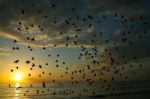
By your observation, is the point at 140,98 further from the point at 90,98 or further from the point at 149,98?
the point at 90,98

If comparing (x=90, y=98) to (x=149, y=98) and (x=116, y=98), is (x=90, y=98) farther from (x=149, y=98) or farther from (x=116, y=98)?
(x=149, y=98)

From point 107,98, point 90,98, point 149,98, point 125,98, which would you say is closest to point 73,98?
point 90,98

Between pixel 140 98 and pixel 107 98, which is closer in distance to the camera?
pixel 140 98

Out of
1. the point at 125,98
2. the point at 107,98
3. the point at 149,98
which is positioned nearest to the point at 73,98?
the point at 107,98

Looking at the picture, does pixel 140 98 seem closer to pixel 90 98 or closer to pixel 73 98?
pixel 90 98

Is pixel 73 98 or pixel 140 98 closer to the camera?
pixel 140 98

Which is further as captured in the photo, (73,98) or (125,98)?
(73,98)

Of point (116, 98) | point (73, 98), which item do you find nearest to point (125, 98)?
point (116, 98)
